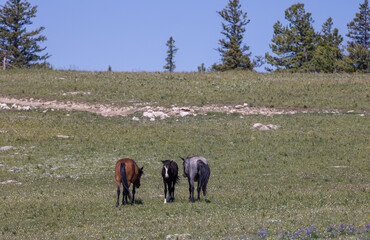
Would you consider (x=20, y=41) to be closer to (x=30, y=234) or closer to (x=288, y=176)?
(x=288, y=176)

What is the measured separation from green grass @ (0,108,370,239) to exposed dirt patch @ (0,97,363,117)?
2.59 metres

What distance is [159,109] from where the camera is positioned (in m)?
54.5

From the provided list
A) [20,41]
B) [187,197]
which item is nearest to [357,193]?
[187,197]

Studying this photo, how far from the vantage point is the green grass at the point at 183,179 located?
16.1 m

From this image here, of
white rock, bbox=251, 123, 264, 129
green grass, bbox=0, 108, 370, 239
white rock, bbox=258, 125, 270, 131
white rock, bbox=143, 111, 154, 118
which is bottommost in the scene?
green grass, bbox=0, 108, 370, 239

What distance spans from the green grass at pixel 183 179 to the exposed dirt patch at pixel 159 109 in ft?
8.48

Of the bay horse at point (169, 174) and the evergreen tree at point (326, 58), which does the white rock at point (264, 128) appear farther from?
the evergreen tree at point (326, 58)

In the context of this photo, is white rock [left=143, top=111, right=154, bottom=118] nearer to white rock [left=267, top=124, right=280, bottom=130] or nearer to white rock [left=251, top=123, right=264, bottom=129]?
white rock [left=251, top=123, right=264, bottom=129]

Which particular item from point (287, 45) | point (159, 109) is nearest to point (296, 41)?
point (287, 45)

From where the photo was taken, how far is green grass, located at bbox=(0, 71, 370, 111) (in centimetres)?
5791

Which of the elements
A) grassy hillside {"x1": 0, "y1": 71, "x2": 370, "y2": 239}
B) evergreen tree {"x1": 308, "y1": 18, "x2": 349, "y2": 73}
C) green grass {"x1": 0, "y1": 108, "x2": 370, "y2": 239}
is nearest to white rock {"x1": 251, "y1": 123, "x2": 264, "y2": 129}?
grassy hillside {"x1": 0, "y1": 71, "x2": 370, "y2": 239}

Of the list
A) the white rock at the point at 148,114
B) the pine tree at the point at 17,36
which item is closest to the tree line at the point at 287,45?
the pine tree at the point at 17,36

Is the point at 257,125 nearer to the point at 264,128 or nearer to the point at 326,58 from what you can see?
the point at 264,128

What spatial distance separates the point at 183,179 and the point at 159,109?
969 inches
